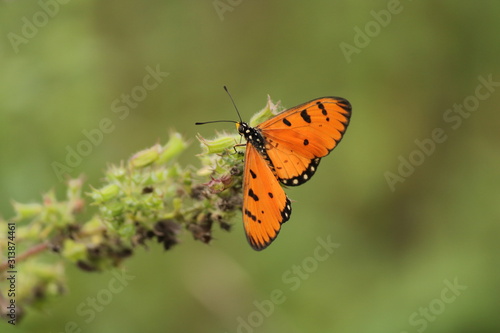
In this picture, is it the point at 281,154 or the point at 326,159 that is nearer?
the point at 281,154

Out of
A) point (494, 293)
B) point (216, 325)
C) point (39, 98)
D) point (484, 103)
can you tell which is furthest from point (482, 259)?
point (39, 98)

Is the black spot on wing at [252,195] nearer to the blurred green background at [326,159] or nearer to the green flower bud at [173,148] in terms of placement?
the green flower bud at [173,148]

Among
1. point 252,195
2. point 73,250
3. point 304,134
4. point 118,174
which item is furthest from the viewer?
point 73,250

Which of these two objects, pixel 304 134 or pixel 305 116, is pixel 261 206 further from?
pixel 305 116

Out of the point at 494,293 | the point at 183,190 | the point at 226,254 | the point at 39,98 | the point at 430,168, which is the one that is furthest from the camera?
the point at 430,168

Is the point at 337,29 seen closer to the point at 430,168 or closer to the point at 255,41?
the point at 255,41

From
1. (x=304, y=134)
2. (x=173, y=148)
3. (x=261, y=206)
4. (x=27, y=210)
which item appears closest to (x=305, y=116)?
(x=304, y=134)

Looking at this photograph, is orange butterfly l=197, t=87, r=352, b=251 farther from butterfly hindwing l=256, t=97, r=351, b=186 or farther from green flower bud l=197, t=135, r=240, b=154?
green flower bud l=197, t=135, r=240, b=154
